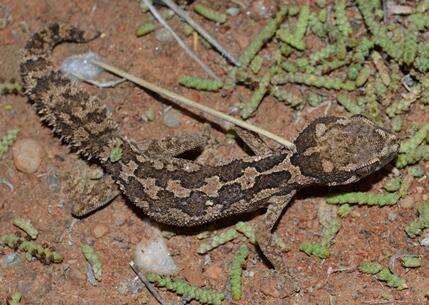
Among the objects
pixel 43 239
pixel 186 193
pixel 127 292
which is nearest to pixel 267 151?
pixel 186 193

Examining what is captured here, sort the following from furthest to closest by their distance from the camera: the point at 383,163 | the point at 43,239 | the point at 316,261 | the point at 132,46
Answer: the point at 132,46
the point at 43,239
the point at 316,261
the point at 383,163

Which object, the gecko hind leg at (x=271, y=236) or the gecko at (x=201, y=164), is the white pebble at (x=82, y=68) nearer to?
the gecko at (x=201, y=164)

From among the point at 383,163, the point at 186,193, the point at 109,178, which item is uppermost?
the point at 383,163

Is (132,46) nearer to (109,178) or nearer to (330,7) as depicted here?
(109,178)

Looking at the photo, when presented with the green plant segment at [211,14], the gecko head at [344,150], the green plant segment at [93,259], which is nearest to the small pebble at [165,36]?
the green plant segment at [211,14]

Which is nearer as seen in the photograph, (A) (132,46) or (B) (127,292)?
(B) (127,292)

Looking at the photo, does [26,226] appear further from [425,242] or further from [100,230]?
[425,242]
